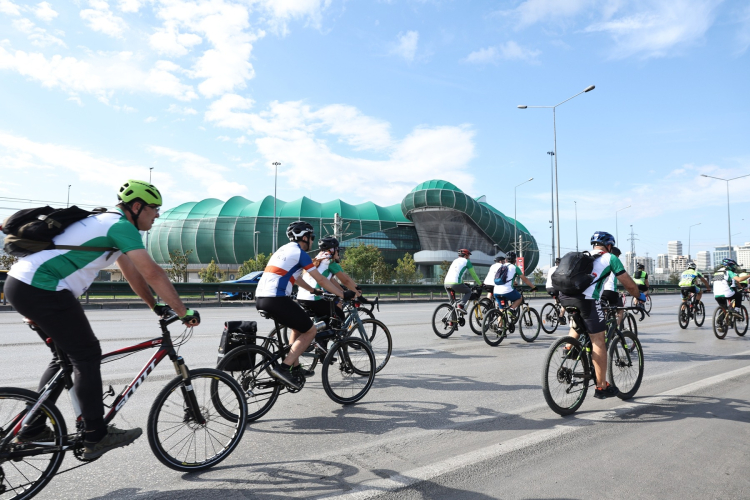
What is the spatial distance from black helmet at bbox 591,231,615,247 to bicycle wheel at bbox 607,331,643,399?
1005 mm

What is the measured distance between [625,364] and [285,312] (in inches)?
146

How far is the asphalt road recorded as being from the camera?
3.22 meters

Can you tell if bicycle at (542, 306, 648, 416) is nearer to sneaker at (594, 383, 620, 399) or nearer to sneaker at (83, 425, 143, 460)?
sneaker at (594, 383, 620, 399)

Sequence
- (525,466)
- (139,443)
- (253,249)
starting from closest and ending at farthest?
1. (525,466)
2. (139,443)
3. (253,249)

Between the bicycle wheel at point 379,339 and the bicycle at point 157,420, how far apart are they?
3.20 m

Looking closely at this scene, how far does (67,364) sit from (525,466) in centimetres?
305

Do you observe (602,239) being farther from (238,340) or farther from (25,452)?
(25,452)

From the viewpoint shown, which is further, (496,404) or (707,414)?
(496,404)

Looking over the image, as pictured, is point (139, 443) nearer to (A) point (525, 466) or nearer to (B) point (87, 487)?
(B) point (87, 487)

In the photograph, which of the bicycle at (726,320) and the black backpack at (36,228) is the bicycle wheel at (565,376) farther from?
the bicycle at (726,320)

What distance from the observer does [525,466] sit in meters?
3.58

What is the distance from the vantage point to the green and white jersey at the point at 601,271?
528cm

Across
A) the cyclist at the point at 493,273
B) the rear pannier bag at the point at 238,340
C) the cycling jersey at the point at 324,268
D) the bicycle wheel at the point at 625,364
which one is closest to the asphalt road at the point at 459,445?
the bicycle wheel at the point at 625,364

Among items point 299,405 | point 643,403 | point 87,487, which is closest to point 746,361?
point 643,403
